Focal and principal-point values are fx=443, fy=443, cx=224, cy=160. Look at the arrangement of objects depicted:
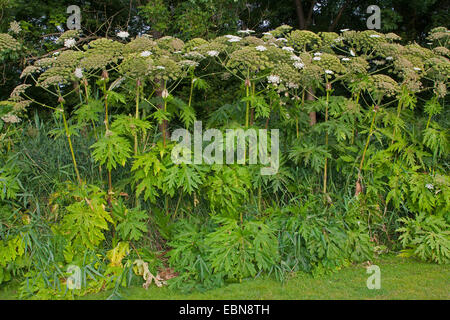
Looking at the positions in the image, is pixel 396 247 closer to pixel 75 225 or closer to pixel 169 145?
pixel 169 145

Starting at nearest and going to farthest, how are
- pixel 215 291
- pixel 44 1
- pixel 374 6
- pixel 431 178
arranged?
pixel 215 291, pixel 431 178, pixel 374 6, pixel 44 1

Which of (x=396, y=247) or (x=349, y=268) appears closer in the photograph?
(x=349, y=268)

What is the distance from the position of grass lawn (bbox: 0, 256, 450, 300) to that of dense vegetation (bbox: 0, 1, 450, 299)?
0.46 feet

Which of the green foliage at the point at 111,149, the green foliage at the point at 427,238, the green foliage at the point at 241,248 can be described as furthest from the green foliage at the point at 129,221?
the green foliage at the point at 427,238

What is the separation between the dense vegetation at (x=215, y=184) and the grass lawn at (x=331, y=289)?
14 centimetres

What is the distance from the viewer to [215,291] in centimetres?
448

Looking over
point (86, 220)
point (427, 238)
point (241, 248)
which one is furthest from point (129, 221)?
point (427, 238)

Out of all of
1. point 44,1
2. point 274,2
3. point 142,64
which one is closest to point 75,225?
point 142,64

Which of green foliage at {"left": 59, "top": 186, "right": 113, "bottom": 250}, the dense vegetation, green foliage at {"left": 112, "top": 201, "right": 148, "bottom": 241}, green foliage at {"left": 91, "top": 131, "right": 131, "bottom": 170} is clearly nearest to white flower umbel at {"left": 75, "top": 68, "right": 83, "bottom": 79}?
the dense vegetation

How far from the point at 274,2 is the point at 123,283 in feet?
26.3

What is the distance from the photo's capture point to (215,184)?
489 cm

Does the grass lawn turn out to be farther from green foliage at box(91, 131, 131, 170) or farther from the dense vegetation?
green foliage at box(91, 131, 131, 170)

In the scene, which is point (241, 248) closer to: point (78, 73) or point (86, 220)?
point (86, 220)

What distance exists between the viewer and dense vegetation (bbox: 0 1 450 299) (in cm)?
468
